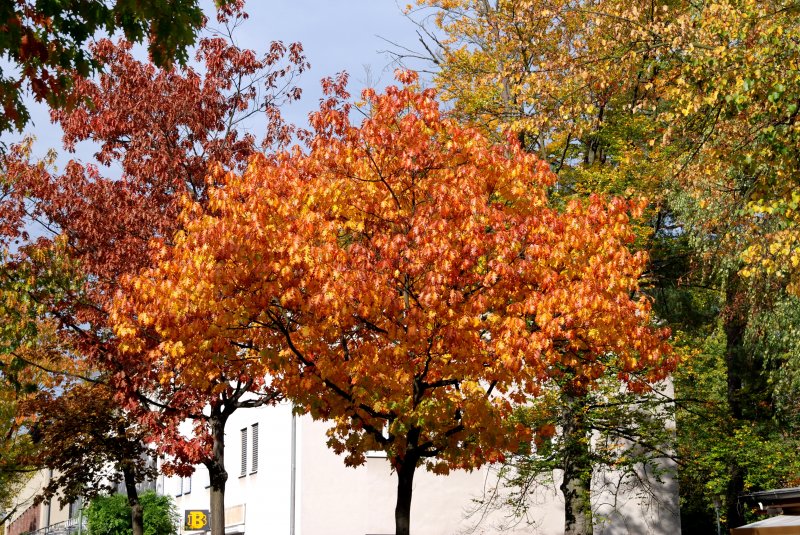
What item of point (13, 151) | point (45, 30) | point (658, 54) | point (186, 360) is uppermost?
point (13, 151)

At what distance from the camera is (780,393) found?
94.6 ft

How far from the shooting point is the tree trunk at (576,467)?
22609 millimetres

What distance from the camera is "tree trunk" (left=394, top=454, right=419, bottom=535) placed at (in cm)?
1702

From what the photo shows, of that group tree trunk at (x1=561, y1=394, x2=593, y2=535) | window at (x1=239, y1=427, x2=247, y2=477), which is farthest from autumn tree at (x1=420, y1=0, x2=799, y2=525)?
window at (x1=239, y1=427, x2=247, y2=477)

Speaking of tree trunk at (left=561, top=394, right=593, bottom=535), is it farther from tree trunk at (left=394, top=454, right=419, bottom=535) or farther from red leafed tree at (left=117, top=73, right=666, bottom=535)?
tree trunk at (left=394, top=454, right=419, bottom=535)

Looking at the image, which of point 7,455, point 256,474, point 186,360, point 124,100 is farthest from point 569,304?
point 7,455

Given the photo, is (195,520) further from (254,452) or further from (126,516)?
(126,516)

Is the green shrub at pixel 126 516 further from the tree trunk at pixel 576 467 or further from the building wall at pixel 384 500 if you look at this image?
the tree trunk at pixel 576 467

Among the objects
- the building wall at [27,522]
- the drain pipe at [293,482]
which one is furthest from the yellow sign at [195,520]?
the building wall at [27,522]

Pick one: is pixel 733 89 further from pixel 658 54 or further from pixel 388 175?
pixel 388 175

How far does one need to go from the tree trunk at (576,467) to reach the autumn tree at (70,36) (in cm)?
1530

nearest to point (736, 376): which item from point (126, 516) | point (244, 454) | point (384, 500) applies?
point (384, 500)

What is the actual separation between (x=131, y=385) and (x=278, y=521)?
9.98 m

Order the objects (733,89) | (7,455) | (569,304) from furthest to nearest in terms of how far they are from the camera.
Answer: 1. (7,455)
2. (569,304)
3. (733,89)
